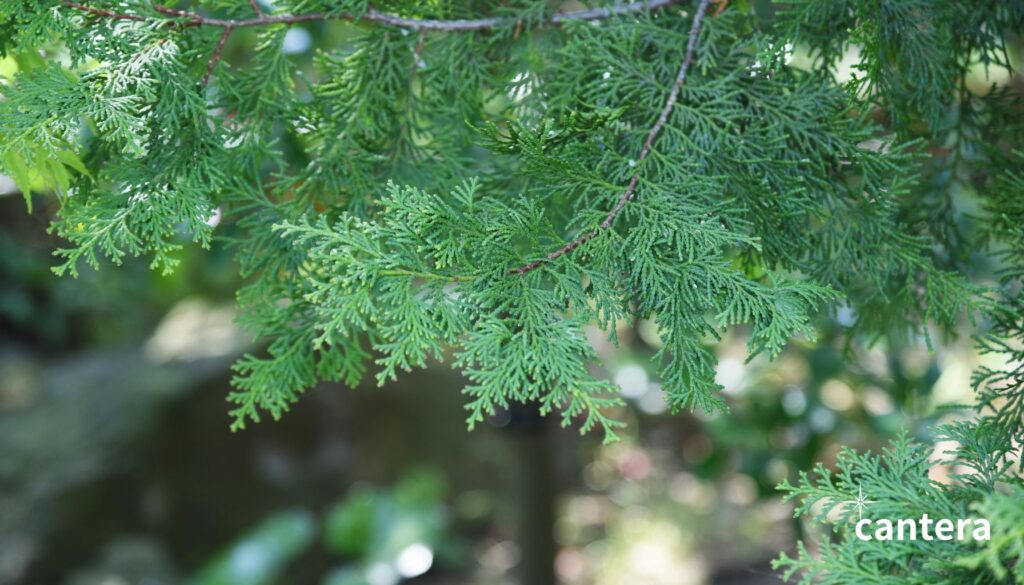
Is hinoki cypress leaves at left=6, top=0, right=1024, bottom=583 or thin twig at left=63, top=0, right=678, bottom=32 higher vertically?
thin twig at left=63, top=0, right=678, bottom=32

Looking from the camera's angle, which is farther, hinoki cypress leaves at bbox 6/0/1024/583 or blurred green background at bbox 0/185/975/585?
blurred green background at bbox 0/185/975/585

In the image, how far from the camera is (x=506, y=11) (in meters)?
0.89

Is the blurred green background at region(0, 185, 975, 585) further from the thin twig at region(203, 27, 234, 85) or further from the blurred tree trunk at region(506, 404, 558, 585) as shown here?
the thin twig at region(203, 27, 234, 85)

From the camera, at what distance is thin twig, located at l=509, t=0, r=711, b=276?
0.70 meters

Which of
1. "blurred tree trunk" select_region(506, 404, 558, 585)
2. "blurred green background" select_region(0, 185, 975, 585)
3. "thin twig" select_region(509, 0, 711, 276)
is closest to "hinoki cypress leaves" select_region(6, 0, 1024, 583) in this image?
"thin twig" select_region(509, 0, 711, 276)

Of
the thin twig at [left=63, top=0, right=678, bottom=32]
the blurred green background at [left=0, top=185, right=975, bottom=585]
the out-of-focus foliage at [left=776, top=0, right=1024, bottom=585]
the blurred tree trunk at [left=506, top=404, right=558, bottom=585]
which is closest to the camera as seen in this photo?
the out-of-focus foliage at [left=776, top=0, right=1024, bottom=585]

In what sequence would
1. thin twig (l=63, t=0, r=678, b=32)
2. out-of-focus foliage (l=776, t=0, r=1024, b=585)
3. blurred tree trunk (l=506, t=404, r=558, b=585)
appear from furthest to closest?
1. blurred tree trunk (l=506, t=404, r=558, b=585)
2. thin twig (l=63, t=0, r=678, b=32)
3. out-of-focus foliage (l=776, t=0, r=1024, b=585)

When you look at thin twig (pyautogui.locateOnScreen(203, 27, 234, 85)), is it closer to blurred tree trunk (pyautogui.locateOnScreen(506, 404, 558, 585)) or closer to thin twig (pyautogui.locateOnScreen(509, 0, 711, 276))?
thin twig (pyautogui.locateOnScreen(509, 0, 711, 276))

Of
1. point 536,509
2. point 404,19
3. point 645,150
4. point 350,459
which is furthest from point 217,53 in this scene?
point 350,459

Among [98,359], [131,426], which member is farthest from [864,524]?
[98,359]

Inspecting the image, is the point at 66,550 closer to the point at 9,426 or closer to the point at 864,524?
the point at 9,426

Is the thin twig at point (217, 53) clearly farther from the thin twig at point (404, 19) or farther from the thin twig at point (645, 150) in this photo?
the thin twig at point (645, 150)

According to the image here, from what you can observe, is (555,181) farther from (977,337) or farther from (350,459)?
(350,459)

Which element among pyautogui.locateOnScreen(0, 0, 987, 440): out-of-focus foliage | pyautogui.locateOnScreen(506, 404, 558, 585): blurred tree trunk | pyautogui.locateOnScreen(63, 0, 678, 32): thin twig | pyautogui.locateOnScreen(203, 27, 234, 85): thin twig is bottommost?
pyautogui.locateOnScreen(506, 404, 558, 585): blurred tree trunk
